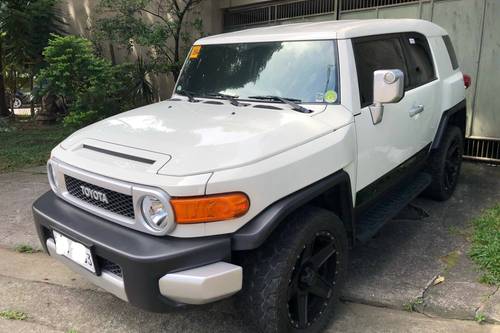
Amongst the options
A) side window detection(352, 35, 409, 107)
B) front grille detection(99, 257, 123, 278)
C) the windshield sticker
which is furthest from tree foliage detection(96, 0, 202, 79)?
front grille detection(99, 257, 123, 278)

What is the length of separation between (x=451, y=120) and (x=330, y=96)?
258 cm

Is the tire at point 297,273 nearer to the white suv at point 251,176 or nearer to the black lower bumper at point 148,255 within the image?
the white suv at point 251,176

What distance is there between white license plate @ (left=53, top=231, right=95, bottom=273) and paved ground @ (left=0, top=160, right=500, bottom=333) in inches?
24.0

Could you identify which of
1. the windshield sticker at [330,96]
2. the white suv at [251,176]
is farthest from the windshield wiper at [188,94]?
the windshield sticker at [330,96]

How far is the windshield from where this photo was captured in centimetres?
333

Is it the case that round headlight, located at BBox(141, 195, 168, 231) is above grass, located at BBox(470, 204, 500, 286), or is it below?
above

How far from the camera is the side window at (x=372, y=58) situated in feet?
11.3

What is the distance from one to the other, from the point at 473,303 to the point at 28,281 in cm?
336

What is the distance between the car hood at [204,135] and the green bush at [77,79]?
418cm

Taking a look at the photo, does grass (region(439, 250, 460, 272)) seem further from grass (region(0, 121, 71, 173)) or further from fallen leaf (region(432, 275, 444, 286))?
grass (region(0, 121, 71, 173))

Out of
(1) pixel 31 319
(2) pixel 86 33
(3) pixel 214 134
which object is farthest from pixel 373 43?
(2) pixel 86 33

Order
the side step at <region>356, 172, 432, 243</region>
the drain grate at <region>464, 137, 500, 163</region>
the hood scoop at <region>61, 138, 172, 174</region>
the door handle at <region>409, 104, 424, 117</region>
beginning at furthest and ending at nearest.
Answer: the drain grate at <region>464, 137, 500, 163</region> → the door handle at <region>409, 104, 424, 117</region> → the side step at <region>356, 172, 432, 243</region> → the hood scoop at <region>61, 138, 172, 174</region>

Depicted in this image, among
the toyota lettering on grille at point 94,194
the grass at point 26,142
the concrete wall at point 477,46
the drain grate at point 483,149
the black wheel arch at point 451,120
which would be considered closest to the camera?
the toyota lettering on grille at point 94,194

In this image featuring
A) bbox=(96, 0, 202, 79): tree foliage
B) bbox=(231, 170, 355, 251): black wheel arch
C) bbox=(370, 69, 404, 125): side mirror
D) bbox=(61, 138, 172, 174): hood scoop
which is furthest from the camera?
bbox=(96, 0, 202, 79): tree foliage
